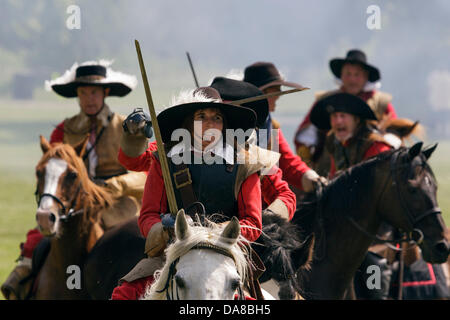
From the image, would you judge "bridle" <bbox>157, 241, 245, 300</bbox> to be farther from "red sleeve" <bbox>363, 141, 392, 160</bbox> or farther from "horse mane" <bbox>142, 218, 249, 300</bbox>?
"red sleeve" <bbox>363, 141, 392, 160</bbox>

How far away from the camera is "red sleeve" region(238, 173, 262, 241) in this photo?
4.29 metres

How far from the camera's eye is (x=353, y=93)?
30.8ft

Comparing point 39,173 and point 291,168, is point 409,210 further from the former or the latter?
point 39,173

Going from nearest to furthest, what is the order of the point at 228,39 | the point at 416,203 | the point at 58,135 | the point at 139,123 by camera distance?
the point at 139,123 → the point at 416,203 → the point at 58,135 → the point at 228,39

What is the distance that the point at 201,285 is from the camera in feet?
11.5

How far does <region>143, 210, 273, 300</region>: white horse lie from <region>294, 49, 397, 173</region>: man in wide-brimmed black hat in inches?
206

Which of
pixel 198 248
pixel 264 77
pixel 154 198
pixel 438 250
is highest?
pixel 264 77

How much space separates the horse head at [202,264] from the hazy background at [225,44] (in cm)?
4382

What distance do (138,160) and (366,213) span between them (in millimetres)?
2452

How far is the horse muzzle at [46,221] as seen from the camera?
6.88 metres

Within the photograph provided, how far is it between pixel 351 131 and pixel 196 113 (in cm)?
386

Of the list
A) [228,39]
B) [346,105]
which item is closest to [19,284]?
[346,105]
